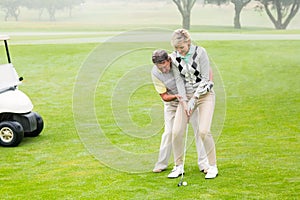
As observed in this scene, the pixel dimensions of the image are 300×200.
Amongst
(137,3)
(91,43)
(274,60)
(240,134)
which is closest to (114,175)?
(240,134)

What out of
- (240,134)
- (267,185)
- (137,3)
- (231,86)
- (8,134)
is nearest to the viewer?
(267,185)

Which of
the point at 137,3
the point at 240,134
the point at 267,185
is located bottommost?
the point at 137,3

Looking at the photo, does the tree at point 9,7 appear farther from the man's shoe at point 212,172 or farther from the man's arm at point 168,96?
the man's shoe at point 212,172

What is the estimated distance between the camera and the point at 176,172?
6.63 meters

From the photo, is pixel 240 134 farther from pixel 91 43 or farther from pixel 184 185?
pixel 91 43

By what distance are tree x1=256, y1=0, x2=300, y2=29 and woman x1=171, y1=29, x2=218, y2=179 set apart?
37.1 m

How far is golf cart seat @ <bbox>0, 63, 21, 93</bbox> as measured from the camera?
29.0ft

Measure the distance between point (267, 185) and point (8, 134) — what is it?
394 cm

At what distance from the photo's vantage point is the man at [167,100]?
620 cm

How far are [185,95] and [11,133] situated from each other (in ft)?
10.6

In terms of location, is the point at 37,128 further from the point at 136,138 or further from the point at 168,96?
the point at 168,96

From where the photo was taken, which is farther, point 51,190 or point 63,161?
point 63,161

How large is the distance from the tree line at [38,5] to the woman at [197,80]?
46.2 metres

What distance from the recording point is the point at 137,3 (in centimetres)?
5156
